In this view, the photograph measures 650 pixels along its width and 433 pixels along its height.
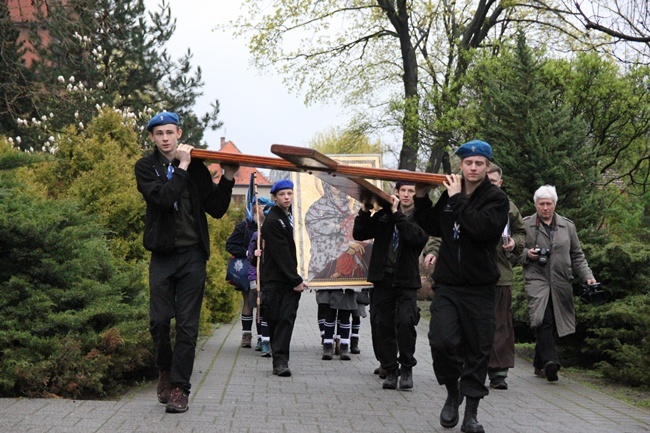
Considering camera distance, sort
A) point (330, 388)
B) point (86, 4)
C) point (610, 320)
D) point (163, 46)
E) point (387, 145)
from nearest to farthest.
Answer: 1. point (330, 388)
2. point (610, 320)
3. point (86, 4)
4. point (163, 46)
5. point (387, 145)

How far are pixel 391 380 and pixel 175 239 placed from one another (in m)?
2.94

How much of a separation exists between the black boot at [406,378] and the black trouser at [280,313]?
1372mm

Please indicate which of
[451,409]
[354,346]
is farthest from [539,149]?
[451,409]

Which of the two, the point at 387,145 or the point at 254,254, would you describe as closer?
the point at 254,254

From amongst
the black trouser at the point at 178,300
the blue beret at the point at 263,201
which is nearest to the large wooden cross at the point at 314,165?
the black trouser at the point at 178,300

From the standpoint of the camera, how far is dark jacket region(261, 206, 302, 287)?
996 cm

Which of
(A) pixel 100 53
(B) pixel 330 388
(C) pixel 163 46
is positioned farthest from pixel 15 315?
(C) pixel 163 46

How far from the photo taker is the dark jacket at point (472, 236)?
659cm

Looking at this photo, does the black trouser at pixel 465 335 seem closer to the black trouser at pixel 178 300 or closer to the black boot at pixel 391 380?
the black trouser at pixel 178 300

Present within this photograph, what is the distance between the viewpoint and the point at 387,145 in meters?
48.5

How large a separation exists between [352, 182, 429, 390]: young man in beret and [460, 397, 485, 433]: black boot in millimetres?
2198

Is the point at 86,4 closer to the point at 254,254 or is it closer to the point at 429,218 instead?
the point at 254,254

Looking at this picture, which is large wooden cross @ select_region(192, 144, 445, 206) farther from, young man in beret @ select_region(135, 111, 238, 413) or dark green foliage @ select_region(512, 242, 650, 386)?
dark green foliage @ select_region(512, 242, 650, 386)

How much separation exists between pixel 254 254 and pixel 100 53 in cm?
1501
